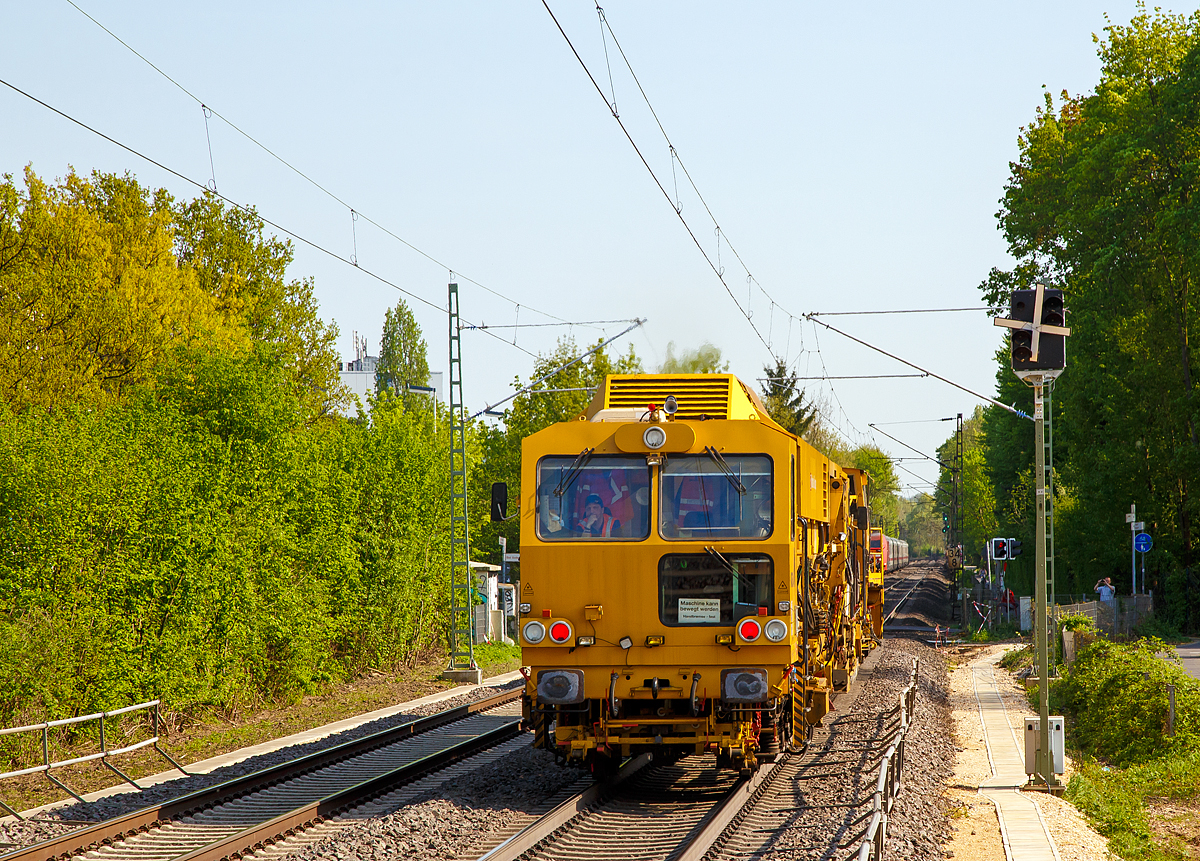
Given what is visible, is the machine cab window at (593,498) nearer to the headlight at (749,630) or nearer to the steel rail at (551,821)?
the headlight at (749,630)

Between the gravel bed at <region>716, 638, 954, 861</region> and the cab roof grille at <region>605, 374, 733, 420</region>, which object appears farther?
the cab roof grille at <region>605, 374, 733, 420</region>

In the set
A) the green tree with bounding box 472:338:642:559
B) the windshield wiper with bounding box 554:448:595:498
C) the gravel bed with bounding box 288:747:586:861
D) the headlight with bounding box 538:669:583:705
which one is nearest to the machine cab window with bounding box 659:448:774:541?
the windshield wiper with bounding box 554:448:595:498

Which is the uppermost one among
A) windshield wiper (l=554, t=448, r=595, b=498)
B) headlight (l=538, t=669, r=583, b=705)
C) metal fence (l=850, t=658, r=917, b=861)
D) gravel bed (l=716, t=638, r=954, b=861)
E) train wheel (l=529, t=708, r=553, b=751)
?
windshield wiper (l=554, t=448, r=595, b=498)

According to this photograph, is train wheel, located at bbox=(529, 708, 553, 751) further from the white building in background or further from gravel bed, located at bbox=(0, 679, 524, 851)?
the white building in background

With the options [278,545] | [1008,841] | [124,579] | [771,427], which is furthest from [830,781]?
[278,545]

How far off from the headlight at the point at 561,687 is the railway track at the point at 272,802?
8.29ft

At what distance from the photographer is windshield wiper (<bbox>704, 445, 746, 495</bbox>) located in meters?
11.1

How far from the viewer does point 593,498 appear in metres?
11.3

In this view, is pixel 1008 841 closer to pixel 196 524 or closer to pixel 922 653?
pixel 196 524

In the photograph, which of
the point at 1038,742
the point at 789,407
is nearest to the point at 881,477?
the point at 789,407

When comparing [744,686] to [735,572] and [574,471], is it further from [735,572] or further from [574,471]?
[574,471]

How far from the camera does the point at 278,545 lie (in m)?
21.0

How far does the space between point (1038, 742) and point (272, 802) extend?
8389mm

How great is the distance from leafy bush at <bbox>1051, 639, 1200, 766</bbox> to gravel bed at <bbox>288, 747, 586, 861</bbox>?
8.16 meters
